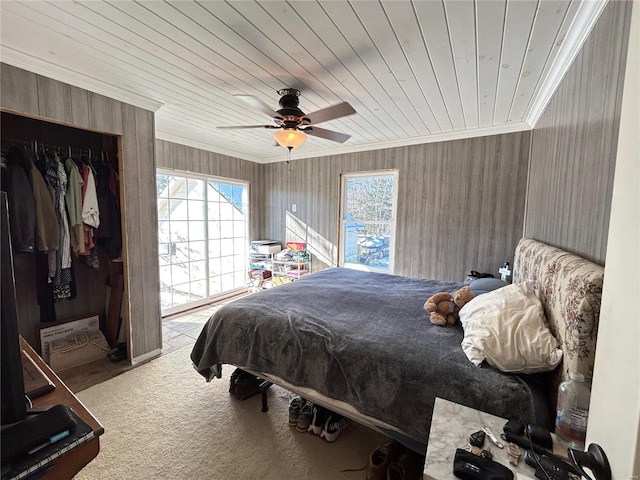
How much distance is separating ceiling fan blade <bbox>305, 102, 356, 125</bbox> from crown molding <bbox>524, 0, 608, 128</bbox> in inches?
48.3

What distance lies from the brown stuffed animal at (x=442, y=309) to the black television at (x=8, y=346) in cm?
182

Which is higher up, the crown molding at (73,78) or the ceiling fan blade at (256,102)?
the crown molding at (73,78)

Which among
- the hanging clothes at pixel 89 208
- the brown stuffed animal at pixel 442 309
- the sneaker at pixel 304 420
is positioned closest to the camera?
the brown stuffed animal at pixel 442 309

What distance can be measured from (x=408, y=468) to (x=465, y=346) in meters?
0.68

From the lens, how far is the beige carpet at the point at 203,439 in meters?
1.50

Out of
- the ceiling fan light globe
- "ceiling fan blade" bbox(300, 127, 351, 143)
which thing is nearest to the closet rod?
the ceiling fan light globe

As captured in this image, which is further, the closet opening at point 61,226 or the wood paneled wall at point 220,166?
the wood paneled wall at point 220,166

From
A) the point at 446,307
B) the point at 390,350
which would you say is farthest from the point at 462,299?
the point at 390,350

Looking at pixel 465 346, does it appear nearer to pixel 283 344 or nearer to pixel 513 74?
pixel 283 344

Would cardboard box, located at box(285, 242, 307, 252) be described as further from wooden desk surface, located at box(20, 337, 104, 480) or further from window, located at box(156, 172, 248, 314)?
wooden desk surface, located at box(20, 337, 104, 480)

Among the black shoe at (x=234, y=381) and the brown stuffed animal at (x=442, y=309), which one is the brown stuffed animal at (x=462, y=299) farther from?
the black shoe at (x=234, y=381)

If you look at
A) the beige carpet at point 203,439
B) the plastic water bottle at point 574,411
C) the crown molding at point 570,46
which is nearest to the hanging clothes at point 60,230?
the beige carpet at point 203,439

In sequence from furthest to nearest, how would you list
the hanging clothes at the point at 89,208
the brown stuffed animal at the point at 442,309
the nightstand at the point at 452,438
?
the hanging clothes at the point at 89,208
the brown stuffed animal at the point at 442,309
the nightstand at the point at 452,438

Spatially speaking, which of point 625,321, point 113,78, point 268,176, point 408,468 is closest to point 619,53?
point 625,321
